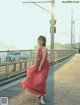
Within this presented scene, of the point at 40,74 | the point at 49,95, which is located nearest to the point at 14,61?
the point at 49,95

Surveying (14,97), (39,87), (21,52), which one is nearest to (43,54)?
(39,87)

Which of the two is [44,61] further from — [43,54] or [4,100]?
[4,100]

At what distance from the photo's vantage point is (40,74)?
9.42m

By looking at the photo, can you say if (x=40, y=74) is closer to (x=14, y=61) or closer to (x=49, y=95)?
(x=49, y=95)

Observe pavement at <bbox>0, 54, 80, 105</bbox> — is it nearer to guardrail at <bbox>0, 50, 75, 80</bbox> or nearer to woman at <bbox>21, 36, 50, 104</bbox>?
woman at <bbox>21, 36, 50, 104</bbox>

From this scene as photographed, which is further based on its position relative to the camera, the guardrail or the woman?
the guardrail

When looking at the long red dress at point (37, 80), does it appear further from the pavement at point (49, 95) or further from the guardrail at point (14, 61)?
the guardrail at point (14, 61)

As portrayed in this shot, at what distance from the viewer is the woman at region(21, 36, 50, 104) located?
9242 mm

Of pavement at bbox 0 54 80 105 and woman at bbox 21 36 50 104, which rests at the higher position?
woman at bbox 21 36 50 104

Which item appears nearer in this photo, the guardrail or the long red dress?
the long red dress

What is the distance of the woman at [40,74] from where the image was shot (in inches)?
364

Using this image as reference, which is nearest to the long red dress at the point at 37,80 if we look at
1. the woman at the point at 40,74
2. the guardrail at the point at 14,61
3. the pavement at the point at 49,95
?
the woman at the point at 40,74

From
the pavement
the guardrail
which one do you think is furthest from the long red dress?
the guardrail

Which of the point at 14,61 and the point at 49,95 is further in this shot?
the point at 14,61
